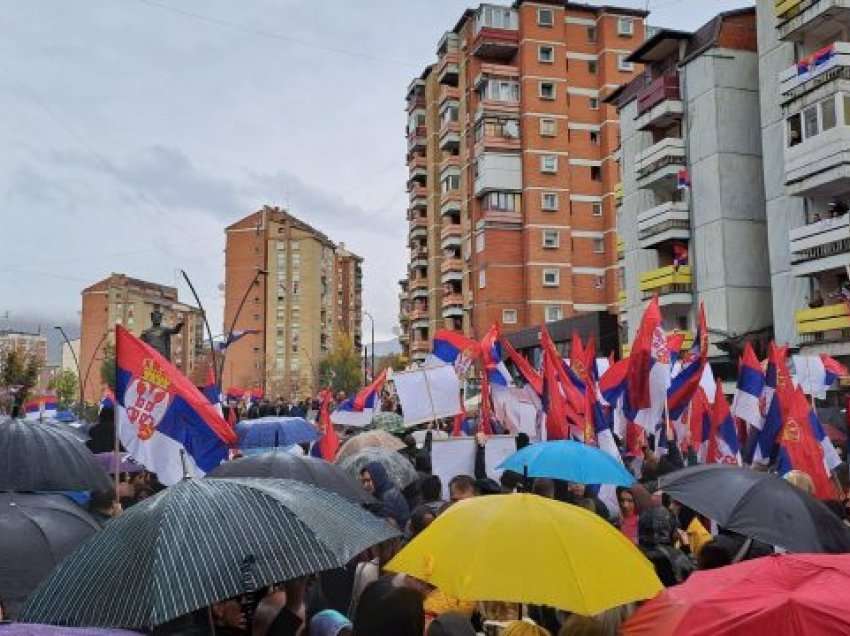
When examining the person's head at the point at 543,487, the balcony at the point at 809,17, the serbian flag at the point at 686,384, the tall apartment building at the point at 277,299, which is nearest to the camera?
the person's head at the point at 543,487

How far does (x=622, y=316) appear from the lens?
42375 mm

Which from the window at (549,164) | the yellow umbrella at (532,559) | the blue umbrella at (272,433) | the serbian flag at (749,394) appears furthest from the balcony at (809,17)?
the yellow umbrella at (532,559)

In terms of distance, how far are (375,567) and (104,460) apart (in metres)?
5.92

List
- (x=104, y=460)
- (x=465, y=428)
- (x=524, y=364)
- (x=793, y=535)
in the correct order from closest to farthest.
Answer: (x=793, y=535) < (x=104, y=460) < (x=524, y=364) < (x=465, y=428)

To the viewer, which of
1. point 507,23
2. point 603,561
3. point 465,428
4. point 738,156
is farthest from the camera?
point 507,23

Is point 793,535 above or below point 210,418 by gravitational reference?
below

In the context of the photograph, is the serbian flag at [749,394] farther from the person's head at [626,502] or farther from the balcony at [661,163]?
the balcony at [661,163]

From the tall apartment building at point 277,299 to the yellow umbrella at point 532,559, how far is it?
92616mm

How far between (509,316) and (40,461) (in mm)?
46404

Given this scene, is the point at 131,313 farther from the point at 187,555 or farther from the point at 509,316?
the point at 187,555

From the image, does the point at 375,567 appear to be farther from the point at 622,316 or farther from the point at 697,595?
the point at 622,316

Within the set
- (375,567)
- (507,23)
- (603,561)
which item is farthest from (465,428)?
(507,23)

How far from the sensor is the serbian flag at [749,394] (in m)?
11.3

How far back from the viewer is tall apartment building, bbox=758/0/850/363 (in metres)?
27.0
